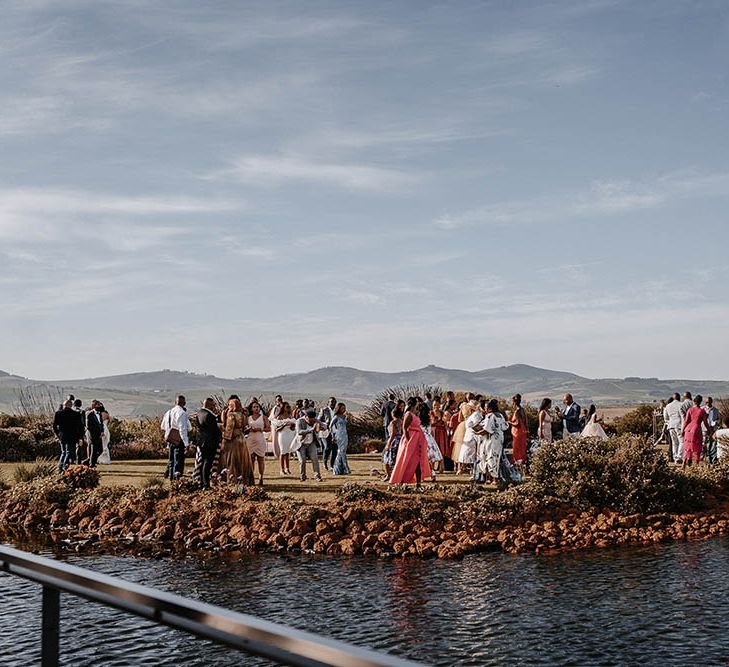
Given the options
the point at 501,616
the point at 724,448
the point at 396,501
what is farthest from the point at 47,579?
the point at 724,448

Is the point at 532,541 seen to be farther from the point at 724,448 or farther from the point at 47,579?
the point at 47,579

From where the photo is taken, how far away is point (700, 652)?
1031 centimetres

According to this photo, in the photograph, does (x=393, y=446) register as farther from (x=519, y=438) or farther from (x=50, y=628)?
(x=50, y=628)

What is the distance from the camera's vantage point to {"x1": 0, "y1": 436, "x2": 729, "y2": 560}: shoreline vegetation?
1712cm

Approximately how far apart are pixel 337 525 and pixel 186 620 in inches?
591

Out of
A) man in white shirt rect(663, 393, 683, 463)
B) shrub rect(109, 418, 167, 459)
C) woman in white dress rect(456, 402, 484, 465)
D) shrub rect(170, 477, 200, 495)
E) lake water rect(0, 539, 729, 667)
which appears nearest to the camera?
lake water rect(0, 539, 729, 667)

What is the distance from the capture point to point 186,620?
261cm

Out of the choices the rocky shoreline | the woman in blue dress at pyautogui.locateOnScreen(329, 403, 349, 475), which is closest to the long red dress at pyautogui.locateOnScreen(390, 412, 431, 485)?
the rocky shoreline

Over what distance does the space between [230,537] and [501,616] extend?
6980mm

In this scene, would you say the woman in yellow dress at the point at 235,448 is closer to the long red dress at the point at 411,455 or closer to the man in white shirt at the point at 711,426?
the long red dress at the point at 411,455

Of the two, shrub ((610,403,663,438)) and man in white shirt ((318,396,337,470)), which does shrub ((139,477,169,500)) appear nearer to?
man in white shirt ((318,396,337,470))

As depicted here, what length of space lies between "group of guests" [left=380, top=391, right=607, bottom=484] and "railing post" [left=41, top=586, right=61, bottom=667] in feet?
56.2

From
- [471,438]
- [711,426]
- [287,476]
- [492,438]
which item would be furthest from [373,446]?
[492,438]

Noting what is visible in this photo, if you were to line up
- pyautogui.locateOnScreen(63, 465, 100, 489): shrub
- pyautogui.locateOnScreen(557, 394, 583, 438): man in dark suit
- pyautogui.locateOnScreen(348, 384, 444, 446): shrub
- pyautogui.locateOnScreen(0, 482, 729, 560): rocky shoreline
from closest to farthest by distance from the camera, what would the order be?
pyautogui.locateOnScreen(0, 482, 729, 560): rocky shoreline < pyautogui.locateOnScreen(63, 465, 100, 489): shrub < pyautogui.locateOnScreen(557, 394, 583, 438): man in dark suit < pyautogui.locateOnScreen(348, 384, 444, 446): shrub
